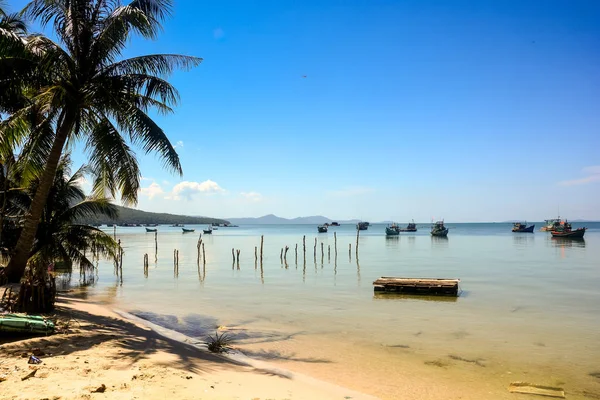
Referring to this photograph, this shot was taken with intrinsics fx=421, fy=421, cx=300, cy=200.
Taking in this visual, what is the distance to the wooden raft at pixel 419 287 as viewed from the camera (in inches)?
870

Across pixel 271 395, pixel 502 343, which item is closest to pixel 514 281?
pixel 502 343

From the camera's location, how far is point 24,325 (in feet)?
29.7

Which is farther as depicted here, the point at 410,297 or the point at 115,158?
the point at 410,297

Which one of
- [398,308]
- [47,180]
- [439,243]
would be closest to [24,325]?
[47,180]

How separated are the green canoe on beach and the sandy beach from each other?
194mm

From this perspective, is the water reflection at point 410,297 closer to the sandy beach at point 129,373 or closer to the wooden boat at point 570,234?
the sandy beach at point 129,373

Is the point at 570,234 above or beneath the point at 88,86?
beneath

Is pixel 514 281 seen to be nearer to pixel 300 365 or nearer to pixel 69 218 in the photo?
pixel 300 365

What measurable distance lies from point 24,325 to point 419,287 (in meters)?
18.3

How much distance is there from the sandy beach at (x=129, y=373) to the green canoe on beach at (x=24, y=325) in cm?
19

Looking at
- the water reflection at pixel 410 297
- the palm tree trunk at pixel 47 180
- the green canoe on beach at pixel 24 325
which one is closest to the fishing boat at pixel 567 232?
the water reflection at pixel 410 297

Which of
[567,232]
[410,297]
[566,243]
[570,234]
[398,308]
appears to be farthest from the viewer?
[567,232]

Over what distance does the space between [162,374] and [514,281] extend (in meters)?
26.6

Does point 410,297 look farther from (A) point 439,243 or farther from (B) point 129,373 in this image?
(A) point 439,243
